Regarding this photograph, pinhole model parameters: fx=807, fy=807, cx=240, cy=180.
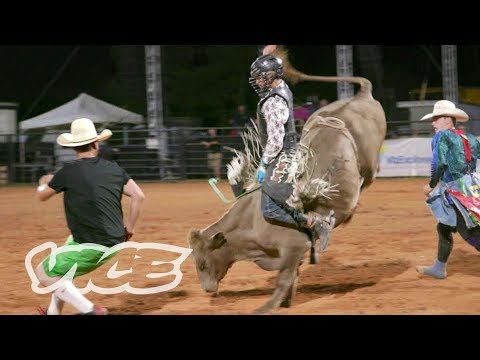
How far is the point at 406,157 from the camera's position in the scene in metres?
18.4

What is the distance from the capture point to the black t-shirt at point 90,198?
5.58 metres

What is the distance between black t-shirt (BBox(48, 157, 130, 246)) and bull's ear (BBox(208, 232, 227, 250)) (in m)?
0.97

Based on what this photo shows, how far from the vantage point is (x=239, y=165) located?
6.78m

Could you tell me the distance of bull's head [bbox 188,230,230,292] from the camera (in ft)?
21.2

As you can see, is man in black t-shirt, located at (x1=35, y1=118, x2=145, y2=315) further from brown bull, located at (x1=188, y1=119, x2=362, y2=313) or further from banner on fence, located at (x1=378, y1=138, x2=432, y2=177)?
banner on fence, located at (x1=378, y1=138, x2=432, y2=177)

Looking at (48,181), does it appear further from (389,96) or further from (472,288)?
(389,96)

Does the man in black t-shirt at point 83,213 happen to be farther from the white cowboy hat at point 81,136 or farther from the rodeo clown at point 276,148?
the rodeo clown at point 276,148

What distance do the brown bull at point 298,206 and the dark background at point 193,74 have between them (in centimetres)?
2058

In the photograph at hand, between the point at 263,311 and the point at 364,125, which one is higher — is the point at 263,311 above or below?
below

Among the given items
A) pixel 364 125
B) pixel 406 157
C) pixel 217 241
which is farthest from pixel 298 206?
pixel 406 157

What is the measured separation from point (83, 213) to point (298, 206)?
1.67 metres

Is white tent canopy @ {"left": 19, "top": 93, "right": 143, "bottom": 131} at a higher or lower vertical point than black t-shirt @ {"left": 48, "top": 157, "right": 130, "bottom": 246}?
higher

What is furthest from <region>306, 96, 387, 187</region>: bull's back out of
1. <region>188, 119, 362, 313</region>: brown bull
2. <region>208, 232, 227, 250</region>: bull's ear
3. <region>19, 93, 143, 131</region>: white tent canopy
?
<region>19, 93, 143, 131</region>: white tent canopy

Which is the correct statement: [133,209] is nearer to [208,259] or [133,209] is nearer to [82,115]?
[208,259]
